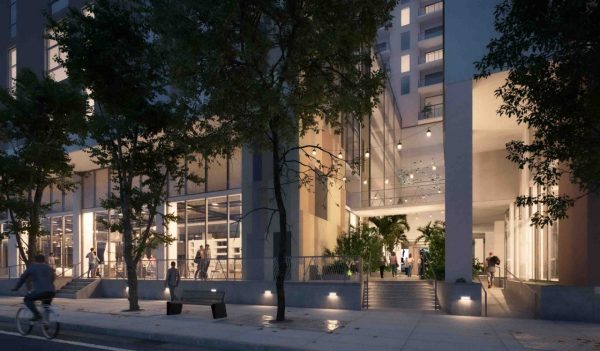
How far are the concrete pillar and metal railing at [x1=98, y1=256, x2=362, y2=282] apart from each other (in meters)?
6.83

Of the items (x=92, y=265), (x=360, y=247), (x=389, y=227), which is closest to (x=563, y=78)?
(x=360, y=247)

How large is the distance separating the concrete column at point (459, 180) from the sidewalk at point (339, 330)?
6.58ft

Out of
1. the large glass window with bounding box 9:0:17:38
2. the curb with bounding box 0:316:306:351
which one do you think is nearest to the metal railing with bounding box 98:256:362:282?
the curb with bounding box 0:316:306:351

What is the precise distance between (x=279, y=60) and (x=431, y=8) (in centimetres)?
4491

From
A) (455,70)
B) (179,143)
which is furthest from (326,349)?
(455,70)

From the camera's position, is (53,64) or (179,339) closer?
(179,339)

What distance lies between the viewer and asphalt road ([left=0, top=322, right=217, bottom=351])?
9.73 metres

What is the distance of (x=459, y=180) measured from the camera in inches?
647

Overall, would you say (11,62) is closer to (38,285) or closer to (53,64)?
(53,64)

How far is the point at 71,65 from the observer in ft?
49.7

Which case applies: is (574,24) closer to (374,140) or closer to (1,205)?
(1,205)

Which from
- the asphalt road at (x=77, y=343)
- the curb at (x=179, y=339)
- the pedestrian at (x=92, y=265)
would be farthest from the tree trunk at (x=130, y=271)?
the pedestrian at (x=92, y=265)

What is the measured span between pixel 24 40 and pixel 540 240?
1285 inches

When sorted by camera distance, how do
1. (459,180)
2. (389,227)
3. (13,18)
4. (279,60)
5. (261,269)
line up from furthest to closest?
(13,18), (389,227), (261,269), (459,180), (279,60)
